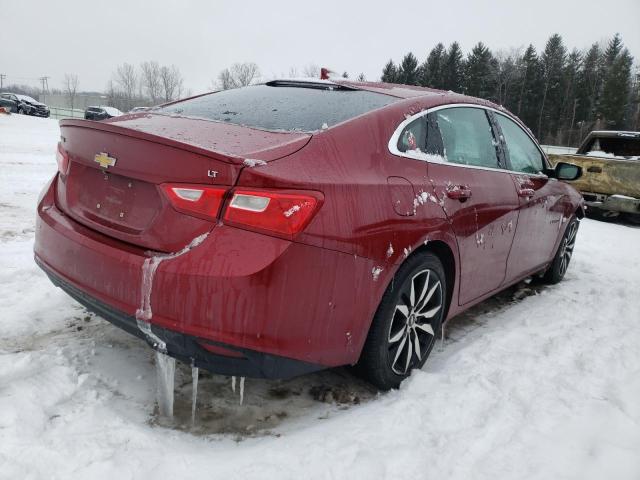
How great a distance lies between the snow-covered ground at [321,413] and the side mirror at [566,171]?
1.39m

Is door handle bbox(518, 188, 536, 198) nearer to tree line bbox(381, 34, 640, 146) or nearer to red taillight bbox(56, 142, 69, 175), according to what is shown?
red taillight bbox(56, 142, 69, 175)

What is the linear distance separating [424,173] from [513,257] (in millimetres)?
1493

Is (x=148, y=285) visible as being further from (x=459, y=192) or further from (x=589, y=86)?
(x=589, y=86)

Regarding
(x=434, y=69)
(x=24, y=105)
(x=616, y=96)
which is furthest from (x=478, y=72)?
(x=24, y=105)

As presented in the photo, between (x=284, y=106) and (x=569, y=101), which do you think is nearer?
(x=284, y=106)

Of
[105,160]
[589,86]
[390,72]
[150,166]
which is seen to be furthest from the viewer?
[390,72]

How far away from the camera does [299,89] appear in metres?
2.94

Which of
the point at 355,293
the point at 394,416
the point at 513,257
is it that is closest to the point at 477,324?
the point at 513,257

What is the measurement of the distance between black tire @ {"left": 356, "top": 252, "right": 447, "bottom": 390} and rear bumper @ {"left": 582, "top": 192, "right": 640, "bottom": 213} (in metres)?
7.64

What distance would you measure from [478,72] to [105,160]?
66.5 meters

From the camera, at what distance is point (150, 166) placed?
1.96m

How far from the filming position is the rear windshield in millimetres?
2365

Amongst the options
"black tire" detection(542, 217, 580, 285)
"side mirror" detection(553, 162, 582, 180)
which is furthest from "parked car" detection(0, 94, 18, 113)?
"side mirror" detection(553, 162, 582, 180)

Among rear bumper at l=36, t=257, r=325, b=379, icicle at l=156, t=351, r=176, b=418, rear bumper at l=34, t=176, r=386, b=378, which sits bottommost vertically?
icicle at l=156, t=351, r=176, b=418
